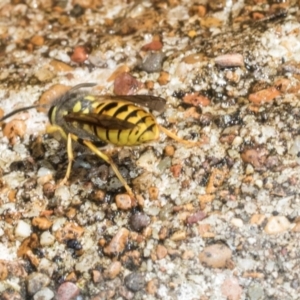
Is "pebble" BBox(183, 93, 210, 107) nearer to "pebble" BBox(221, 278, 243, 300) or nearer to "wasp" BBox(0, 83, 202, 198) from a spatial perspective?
"wasp" BBox(0, 83, 202, 198)

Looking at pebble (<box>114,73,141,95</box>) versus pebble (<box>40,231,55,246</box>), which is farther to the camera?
pebble (<box>114,73,141,95</box>)

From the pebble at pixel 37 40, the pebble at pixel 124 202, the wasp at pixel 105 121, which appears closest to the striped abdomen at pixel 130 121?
the wasp at pixel 105 121

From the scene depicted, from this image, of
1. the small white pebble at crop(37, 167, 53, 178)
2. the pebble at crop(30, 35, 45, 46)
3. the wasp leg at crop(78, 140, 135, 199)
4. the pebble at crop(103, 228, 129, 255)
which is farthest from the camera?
the pebble at crop(30, 35, 45, 46)

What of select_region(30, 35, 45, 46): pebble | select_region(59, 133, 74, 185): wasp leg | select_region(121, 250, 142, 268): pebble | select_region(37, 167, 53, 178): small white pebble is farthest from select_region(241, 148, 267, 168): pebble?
select_region(30, 35, 45, 46): pebble

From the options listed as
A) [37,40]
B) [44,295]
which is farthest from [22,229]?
[37,40]

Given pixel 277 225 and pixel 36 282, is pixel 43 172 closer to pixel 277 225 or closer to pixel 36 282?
pixel 36 282

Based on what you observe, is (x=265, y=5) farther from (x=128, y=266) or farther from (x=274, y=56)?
(x=128, y=266)
